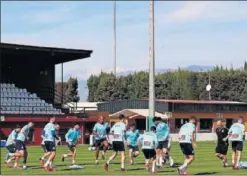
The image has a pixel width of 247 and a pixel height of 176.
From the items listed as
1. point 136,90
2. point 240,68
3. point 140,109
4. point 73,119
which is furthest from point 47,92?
point 240,68

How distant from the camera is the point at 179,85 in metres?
87.7

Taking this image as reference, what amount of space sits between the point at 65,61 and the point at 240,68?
3901 cm

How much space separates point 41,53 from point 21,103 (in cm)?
483

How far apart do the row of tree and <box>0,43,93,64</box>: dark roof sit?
108 feet

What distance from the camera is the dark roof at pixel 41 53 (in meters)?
47.7

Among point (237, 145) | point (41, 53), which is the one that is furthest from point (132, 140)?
point (41, 53)

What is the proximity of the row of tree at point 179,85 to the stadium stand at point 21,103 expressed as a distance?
118 ft

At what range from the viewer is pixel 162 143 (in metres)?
22.1

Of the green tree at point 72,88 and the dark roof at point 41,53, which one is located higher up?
the dark roof at point 41,53

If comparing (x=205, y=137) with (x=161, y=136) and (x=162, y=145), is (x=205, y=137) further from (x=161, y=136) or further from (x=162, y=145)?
(x=161, y=136)

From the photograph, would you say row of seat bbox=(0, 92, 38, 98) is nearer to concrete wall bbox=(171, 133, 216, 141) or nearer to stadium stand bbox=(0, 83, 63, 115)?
stadium stand bbox=(0, 83, 63, 115)

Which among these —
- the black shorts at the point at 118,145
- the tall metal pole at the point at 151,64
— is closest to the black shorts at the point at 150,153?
the black shorts at the point at 118,145

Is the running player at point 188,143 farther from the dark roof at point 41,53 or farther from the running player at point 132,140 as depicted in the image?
the dark roof at point 41,53

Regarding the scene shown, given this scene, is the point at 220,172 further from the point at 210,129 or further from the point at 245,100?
the point at 245,100
